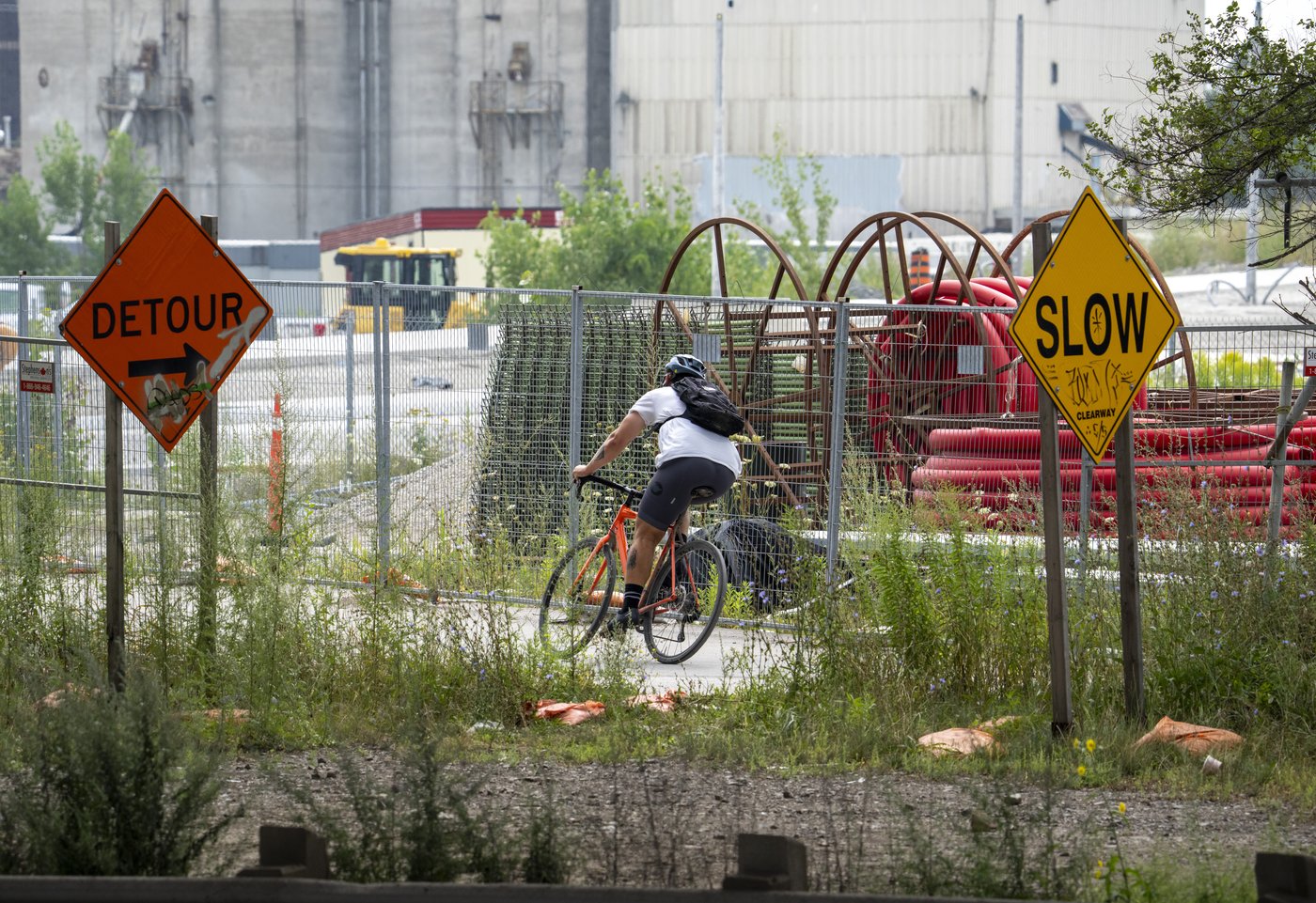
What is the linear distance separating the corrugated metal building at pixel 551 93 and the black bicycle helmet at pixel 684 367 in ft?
186

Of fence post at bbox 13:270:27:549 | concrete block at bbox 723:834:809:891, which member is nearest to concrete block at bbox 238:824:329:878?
concrete block at bbox 723:834:809:891

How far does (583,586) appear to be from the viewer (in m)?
10.5

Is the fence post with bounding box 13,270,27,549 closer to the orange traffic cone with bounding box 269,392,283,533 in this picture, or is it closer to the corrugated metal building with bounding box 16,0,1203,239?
the orange traffic cone with bounding box 269,392,283,533

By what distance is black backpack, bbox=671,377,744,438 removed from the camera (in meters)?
10.0

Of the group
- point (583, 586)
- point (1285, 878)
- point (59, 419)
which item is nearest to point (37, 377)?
point (59, 419)

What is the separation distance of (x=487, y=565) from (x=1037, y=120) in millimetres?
62782

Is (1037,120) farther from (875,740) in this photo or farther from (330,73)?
(875,740)

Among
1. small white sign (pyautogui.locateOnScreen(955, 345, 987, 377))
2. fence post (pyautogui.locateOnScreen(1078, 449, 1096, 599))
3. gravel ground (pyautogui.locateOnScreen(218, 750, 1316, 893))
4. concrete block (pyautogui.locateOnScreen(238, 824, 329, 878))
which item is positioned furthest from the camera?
small white sign (pyautogui.locateOnScreen(955, 345, 987, 377))

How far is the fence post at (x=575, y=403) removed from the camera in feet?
39.7

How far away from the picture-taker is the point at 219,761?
20.1ft

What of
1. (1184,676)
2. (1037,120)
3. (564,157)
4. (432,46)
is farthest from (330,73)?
(1184,676)

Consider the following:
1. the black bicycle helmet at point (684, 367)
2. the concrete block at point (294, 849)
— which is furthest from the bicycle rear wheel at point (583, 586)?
the concrete block at point (294, 849)

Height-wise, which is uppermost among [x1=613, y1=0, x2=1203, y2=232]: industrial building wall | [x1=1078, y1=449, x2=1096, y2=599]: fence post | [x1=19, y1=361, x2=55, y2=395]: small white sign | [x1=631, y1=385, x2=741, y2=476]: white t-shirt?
[x1=613, y1=0, x2=1203, y2=232]: industrial building wall

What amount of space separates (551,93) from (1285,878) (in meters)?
70.1
